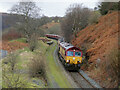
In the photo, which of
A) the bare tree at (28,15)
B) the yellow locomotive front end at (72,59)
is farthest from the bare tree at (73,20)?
the yellow locomotive front end at (72,59)

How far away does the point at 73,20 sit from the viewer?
3203cm

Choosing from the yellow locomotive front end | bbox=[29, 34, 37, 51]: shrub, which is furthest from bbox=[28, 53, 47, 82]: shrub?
bbox=[29, 34, 37, 51]: shrub

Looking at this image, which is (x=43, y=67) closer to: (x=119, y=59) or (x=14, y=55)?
(x=14, y=55)

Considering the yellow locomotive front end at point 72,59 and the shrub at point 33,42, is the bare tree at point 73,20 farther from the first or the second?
the yellow locomotive front end at point 72,59

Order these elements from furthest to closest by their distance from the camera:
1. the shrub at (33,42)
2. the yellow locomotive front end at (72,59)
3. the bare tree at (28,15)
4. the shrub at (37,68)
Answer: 1. the bare tree at (28,15)
2. the shrub at (33,42)
3. the yellow locomotive front end at (72,59)
4. the shrub at (37,68)

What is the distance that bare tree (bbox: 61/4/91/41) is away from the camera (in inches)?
1224

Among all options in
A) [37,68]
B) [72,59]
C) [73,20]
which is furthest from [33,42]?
[73,20]

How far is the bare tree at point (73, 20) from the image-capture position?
31.1m

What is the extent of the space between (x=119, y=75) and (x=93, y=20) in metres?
19.9

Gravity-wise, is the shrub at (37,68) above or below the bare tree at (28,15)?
below

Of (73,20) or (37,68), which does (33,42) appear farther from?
(73,20)

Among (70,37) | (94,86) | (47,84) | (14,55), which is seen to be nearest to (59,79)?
(47,84)

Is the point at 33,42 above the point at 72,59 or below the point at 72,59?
above

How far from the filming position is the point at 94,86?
1108 cm
